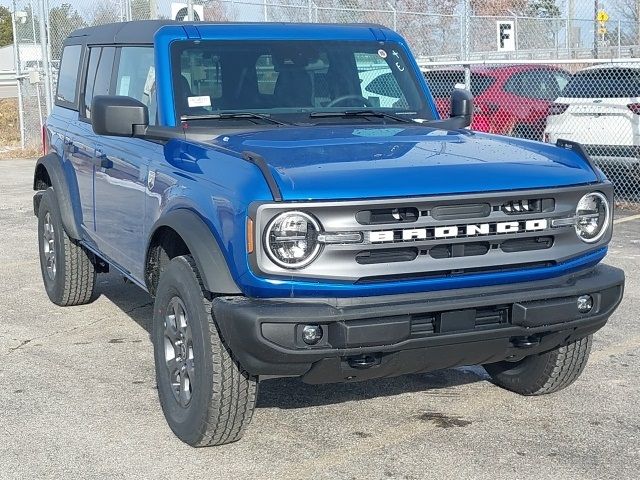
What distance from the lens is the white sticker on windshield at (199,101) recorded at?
5.27 meters

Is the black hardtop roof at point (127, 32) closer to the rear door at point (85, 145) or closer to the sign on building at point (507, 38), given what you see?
the rear door at point (85, 145)

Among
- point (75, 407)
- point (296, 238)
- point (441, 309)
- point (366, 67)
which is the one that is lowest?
point (75, 407)

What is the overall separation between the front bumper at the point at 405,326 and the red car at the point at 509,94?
27.8 feet

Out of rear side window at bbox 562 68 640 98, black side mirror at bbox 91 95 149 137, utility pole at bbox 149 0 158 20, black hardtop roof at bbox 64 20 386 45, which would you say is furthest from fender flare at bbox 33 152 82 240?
utility pole at bbox 149 0 158 20

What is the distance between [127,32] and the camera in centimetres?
608

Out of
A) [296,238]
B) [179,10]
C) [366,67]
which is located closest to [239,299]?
[296,238]

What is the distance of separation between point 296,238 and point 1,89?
129 ft

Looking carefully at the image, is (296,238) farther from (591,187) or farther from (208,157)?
(591,187)

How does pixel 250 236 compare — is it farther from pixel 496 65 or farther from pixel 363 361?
pixel 496 65

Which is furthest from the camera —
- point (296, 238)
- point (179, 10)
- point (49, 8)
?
point (49, 8)

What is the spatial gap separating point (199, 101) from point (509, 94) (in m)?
8.67

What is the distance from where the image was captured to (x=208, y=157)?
4.53m

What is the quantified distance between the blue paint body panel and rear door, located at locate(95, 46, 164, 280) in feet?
0.04

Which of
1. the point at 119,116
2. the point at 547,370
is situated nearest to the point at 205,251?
the point at 119,116
